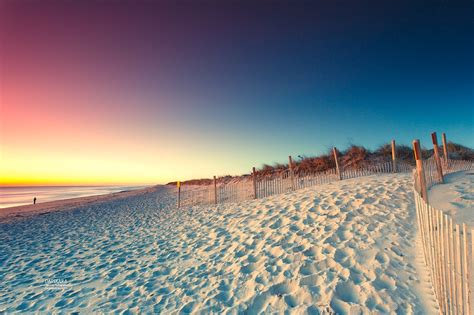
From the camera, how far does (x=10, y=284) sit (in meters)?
4.96

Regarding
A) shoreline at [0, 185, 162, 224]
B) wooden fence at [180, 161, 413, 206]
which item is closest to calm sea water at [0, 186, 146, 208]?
shoreline at [0, 185, 162, 224]

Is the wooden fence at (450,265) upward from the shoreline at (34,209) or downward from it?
upward

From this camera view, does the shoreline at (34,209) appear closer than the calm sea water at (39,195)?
Yes

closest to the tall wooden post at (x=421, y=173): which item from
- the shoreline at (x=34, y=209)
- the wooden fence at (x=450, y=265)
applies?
the wooden fence at (x=450, y=265)

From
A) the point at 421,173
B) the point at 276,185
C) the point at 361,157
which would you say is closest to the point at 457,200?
the point at 421,173

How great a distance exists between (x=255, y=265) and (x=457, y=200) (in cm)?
592

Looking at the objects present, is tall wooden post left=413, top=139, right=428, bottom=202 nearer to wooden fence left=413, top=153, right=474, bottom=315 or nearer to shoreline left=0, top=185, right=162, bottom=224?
wooden fence left=413, top=153, right=474, bottom=315

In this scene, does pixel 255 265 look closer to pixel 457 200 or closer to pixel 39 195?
pixel 457 200

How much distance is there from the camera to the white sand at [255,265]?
3.53 metres

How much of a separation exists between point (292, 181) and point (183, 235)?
246 inches

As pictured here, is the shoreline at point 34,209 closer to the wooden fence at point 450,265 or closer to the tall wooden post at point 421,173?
the wooden fence at point 450,265

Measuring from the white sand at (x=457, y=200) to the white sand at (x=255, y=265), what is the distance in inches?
27.2

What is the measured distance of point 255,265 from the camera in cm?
463

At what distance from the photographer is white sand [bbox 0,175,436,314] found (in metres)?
3.53
